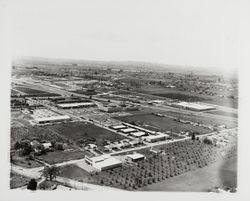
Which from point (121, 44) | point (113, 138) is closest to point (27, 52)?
point (121, 44)

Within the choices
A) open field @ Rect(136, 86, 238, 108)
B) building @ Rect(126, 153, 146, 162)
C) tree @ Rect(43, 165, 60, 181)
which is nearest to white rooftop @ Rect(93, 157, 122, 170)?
Result: building @ Rect(126, 153, 146, 162)

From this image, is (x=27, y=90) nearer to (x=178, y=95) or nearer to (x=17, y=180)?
(x=17, y=180)

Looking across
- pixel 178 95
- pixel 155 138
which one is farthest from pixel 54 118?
pixel 178 95

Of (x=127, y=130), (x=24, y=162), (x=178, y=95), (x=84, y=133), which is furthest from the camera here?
(x=178, y=95)

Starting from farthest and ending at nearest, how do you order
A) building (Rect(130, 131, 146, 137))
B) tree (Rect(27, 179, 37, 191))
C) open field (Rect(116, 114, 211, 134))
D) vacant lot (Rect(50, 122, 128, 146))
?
open field (Rect(116, 114, 211, 134)) → building (Rect(130, 131, 146, 137)) → vacant lot (Rect(50, 122, 128, 146)) → tree (Rect(27, 179, 37, 191))

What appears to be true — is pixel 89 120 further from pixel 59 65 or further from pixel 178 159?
pixel 178 159

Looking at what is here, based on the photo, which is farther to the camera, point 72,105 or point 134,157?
point 72,105

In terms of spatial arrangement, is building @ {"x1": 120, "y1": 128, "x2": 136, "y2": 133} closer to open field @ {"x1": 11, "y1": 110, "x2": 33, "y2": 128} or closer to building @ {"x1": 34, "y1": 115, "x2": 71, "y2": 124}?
building @ {"x1": 34, "y1": 115, "x2": 71, "y2": 124}
